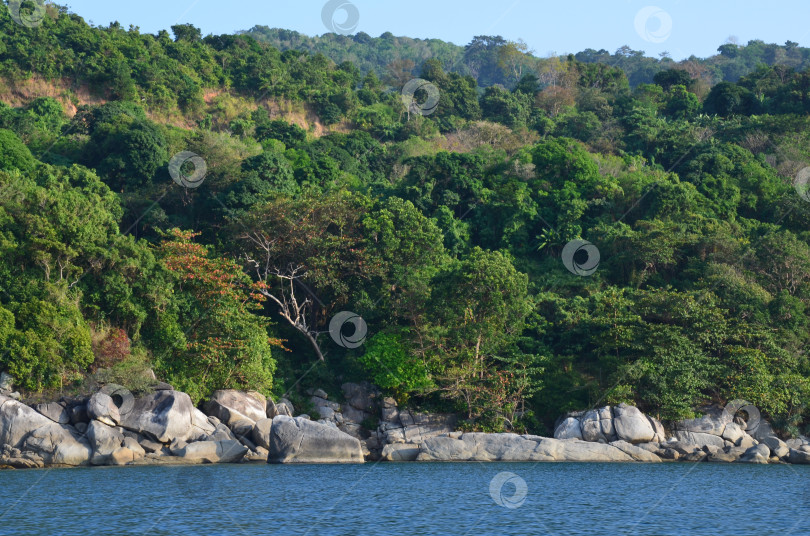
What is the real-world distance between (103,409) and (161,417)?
1.76 metres

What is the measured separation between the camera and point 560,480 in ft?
80.6

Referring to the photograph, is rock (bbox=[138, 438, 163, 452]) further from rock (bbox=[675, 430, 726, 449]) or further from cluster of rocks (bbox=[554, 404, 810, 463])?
rock (bbox=[675, 430, 726, 449])

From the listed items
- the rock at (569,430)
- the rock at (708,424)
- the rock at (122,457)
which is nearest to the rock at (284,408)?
the rock at (122,457)

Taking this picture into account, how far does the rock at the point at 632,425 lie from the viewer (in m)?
30.2

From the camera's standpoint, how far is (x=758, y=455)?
29.7 metres

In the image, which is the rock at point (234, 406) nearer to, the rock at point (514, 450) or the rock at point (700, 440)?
the rock at point (514, 450)

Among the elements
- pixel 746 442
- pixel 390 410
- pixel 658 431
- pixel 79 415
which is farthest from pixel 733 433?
pixel 79 415

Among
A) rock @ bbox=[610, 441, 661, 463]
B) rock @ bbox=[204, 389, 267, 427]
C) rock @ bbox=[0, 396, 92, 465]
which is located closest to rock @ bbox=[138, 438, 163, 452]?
rock @ bbox=[0, 396, 92, 465]

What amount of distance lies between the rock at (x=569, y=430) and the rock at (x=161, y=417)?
12529 millimetres

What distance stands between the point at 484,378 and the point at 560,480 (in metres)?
7.38

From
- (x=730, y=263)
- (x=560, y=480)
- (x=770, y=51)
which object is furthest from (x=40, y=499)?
(x=770, y=51)

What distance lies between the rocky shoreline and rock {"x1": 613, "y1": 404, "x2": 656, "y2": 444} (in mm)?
35

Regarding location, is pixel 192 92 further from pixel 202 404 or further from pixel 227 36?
pixel 202 404

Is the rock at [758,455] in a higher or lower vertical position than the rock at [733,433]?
lower
